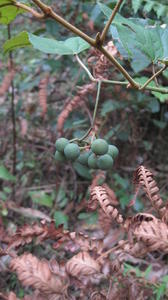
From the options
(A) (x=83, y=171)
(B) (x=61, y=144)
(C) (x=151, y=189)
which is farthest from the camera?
(A) (x=83, y=171)

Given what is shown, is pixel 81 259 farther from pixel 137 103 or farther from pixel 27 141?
pixel 27 141

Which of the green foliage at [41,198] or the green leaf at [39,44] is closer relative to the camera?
the green leaf at [39,44]

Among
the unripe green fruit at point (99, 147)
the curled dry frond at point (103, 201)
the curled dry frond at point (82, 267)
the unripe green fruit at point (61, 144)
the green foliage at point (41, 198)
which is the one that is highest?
the unripe green fruit at point (99, 147)

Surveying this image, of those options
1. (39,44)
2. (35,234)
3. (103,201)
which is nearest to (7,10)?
(39,44)

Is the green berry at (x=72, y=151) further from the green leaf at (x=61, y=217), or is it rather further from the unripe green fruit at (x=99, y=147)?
the green leaf at (x=61, y=217)

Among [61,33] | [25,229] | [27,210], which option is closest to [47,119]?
[61,33]

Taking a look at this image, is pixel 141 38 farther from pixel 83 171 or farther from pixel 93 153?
pixel 83 171

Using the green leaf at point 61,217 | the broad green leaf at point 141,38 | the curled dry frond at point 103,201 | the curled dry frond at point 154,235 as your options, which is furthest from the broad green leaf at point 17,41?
the green leaf at point 61,217

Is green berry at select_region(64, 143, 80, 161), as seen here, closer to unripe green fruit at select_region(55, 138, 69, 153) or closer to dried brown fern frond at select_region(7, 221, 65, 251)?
unripe green fruit at select_region(55, 138, 69, 153)
